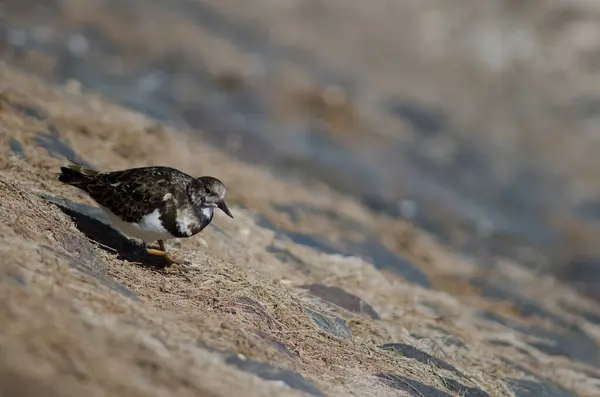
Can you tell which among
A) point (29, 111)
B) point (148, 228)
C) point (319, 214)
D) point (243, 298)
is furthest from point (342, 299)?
point (29, 111)

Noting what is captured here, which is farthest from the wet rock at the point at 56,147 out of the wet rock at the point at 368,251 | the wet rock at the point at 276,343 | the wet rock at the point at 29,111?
the wet rock at the point at 276,343

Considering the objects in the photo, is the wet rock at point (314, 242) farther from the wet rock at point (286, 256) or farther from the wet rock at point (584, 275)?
the wet rock at point (584, 275)

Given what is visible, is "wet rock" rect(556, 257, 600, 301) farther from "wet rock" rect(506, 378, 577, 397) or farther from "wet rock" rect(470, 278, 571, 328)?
"wet rock" rect(506, 378, 577, 397)

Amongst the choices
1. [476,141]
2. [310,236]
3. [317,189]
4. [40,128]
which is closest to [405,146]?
[476,141]

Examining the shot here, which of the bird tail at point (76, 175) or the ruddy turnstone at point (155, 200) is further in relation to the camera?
the bird tail at point (76, 175)

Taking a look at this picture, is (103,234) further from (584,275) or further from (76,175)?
(584,275)

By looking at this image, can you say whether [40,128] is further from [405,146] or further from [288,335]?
[405,146]

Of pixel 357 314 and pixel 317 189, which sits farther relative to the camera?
pixel 317 189
